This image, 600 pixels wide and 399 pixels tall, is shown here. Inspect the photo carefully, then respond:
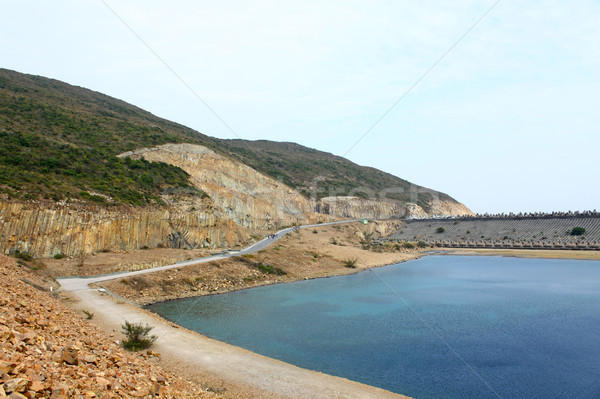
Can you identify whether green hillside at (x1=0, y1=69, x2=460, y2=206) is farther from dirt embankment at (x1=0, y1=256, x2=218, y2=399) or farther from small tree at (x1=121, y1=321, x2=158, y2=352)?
dirt embankment at (x1=0, y1=256, x2=218, y2=399)

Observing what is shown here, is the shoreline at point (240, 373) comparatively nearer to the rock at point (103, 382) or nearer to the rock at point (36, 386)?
the rock at point (103, 382)

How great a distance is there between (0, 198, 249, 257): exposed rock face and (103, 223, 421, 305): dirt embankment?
247 inches

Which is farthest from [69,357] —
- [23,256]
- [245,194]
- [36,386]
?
[245,194]

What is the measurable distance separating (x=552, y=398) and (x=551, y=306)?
15.6 metres

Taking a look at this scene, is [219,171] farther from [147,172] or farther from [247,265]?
[247,265]

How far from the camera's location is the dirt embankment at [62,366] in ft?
21.5

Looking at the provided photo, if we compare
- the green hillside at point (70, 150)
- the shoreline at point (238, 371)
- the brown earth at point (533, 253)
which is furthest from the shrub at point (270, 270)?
the brown earth at point (533, 253)

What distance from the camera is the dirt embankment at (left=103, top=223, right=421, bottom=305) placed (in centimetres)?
2889

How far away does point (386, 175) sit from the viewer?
142000 mm

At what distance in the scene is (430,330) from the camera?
21109mm

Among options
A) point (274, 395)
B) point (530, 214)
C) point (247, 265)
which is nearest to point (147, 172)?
point (247, 265)

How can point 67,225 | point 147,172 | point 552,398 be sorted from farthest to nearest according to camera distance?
point 147,172 → point 67,225 → point 552,398

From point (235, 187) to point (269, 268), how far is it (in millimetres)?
28742

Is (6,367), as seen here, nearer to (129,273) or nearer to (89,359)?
(89,359)
